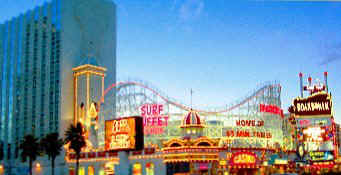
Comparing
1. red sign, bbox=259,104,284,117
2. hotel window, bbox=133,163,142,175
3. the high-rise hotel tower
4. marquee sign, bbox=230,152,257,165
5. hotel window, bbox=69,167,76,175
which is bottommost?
hotel window, bbox=69,167,76,175

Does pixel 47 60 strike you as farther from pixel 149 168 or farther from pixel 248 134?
pixel 248 134

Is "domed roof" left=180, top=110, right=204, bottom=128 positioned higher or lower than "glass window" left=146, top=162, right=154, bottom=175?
higher

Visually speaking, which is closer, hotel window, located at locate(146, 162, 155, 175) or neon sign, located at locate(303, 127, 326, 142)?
hotel window, located at locate(146, 162, 155, 175)

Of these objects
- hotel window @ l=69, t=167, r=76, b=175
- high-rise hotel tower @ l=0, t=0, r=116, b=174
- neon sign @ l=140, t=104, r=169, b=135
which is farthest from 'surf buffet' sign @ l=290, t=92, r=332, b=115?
hotel window @ l=69, t=167, r=76, b=175

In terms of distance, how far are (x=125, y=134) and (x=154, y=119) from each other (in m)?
13.1

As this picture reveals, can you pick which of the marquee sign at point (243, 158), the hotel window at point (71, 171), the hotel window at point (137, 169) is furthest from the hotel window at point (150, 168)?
the hotel window at point (71, 171)

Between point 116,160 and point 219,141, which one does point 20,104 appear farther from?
point 219,141

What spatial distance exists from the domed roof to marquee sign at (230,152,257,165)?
7.50m

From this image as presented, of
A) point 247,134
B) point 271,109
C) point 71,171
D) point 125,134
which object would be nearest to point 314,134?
point 271,109

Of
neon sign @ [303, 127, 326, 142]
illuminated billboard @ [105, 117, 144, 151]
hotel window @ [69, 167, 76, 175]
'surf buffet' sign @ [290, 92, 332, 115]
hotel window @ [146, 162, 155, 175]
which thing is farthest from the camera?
'surf buffet' sign @ [290, 92, 332, 115]

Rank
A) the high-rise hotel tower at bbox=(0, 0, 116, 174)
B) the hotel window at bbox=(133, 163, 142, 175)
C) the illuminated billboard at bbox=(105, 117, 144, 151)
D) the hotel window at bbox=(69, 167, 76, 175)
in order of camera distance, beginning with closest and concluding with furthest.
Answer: the illuminated billboard at bbox=(105, 117, 144, 151), the hotel window at bbox=(133, 163, 142, 175), the hotel window at bbox=(69, 167, 76, 175), the high-rise hotel tower at bbox=(0, 0, 116, 174)

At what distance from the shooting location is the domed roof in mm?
70625

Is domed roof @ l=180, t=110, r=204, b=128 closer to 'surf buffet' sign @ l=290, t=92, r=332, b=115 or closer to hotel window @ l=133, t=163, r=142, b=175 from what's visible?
hotel window @ l=133, t=163, r=142, b=175

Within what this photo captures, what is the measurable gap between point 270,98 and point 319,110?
684 inches
